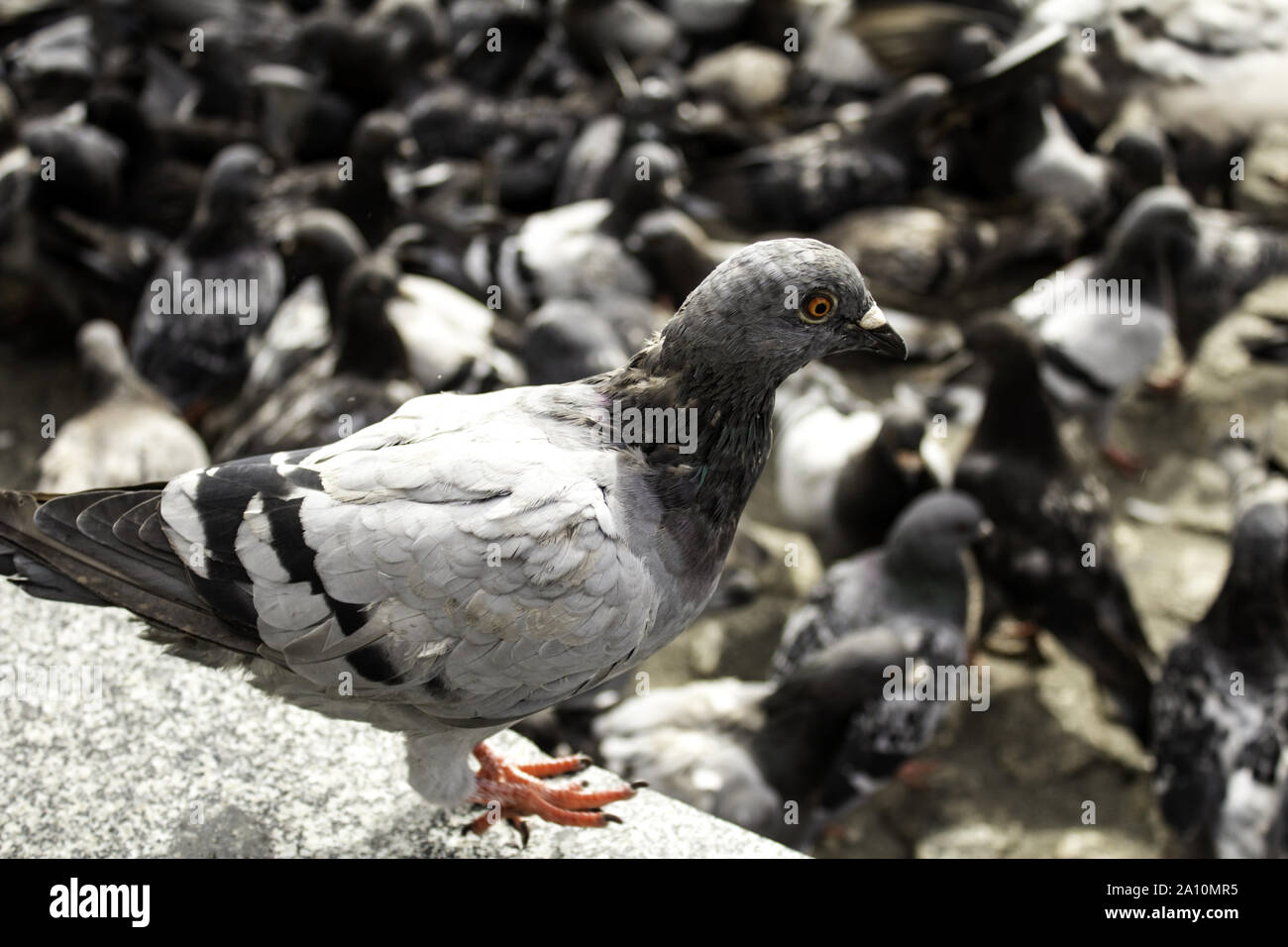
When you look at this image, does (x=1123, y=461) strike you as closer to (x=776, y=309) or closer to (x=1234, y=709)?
(x=1234, y=709)

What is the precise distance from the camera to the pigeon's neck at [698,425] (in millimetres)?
3080

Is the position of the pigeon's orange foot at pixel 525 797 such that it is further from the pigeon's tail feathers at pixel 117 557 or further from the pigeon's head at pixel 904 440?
the pigeon's head at pixel 904 440

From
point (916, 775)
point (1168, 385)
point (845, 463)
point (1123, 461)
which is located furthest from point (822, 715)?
point (1168, 385)

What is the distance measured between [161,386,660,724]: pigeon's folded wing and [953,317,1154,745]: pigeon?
377cm

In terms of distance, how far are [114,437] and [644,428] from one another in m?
4.36

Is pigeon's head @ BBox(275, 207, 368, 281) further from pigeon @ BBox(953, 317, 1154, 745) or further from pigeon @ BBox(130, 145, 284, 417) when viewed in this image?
pigeon @ BBox(953, 317, 1154, 745)

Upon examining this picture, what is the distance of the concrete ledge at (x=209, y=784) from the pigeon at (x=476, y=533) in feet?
1.88

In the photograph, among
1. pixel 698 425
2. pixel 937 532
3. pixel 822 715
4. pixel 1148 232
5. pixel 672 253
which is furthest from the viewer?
pixel 672 253

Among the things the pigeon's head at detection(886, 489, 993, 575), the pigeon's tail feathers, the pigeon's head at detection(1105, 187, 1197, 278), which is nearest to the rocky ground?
the pigeon's tail feathers

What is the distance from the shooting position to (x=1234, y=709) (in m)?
5.38

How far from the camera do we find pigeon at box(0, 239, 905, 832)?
2898mm

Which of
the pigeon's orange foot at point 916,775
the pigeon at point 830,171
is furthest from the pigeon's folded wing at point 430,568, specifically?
the pigeon at point 830,171

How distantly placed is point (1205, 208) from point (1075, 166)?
1.37 m
